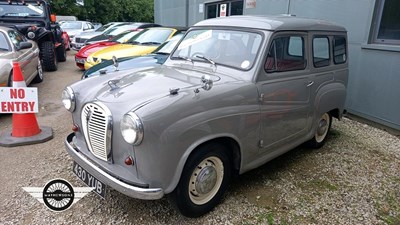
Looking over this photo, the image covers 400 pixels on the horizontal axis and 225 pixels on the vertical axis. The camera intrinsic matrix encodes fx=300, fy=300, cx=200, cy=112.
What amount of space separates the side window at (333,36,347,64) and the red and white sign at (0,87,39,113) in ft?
13.5

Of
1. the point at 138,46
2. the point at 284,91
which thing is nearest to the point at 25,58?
the point at 138,46

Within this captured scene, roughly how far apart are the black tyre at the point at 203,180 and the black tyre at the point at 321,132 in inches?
75.0

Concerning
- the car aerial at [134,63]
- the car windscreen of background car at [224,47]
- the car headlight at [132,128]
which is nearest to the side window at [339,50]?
the car windscreen of background car at [224,47]

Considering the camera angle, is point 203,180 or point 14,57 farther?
point 14,57

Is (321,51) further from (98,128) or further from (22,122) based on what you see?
(22,122)

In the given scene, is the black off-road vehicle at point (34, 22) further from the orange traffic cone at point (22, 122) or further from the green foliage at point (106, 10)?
the green foliage at point (106, 10)

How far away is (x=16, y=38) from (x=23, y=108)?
3.48m

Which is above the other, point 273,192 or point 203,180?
point 203,180

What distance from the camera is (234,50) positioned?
3.21 meters

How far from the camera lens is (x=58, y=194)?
2.91 meters

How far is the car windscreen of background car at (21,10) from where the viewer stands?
9109 millimetres

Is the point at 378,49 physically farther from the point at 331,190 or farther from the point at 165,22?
the point at 165,22

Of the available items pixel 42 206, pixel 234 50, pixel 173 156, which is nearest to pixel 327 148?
pixel 234 50

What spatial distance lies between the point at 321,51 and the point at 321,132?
1168mm
